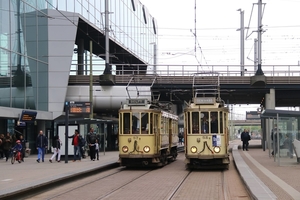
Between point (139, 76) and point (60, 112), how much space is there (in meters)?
6.83

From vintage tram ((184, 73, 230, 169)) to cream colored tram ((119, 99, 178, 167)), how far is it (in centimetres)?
150

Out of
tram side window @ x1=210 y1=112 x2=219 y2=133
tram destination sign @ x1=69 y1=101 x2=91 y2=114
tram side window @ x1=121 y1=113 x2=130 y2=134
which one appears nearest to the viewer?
tram side window @ x1=210 y1=112 x2=219 y2=133

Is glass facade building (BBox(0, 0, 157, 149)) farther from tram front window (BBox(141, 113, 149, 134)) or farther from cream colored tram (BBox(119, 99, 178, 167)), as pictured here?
tram front window (BBox(141, 113, 149, 134))

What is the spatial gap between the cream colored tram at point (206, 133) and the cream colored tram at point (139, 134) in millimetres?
1505

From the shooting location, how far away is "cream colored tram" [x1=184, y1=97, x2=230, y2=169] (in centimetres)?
2119

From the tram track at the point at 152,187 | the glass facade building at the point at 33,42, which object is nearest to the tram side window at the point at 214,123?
the tram track at the point at 152,187

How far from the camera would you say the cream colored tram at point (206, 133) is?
21.2m

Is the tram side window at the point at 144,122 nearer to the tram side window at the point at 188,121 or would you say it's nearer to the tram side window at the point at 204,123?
the tram side window at the point at 188,121

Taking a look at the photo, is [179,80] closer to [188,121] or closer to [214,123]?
[188,121]

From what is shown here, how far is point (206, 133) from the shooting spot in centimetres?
2144

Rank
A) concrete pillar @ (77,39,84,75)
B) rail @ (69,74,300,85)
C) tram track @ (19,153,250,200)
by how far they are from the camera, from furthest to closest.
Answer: concrete pillar @ (77,39,84,75)
rail @ (69,74,300,85)
tram track @ (19,153,250,200)

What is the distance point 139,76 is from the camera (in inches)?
1578

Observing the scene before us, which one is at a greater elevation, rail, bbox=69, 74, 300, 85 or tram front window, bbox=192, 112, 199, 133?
rail, bbox=69, 74, 300, 85

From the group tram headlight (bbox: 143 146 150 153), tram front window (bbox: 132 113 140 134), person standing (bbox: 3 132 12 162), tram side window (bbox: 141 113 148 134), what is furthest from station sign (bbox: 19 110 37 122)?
tram headlight (bbox: 143 146 150 153)
